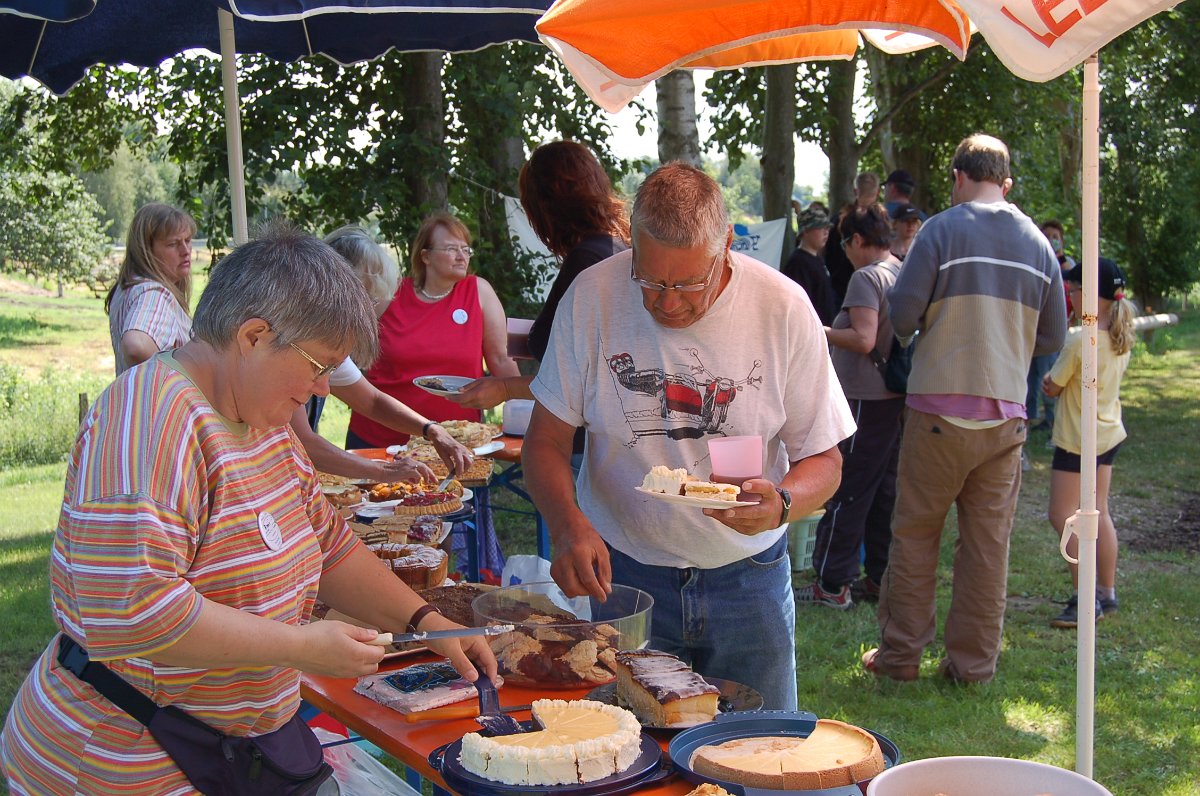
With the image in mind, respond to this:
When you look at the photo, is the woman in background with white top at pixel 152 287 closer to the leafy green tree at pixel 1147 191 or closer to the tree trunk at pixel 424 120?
the tree trunk at pixel 424 120

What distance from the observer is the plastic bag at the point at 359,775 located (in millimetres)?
2816

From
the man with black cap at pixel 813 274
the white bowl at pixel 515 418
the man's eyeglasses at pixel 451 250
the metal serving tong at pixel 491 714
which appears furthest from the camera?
the man with black cap at pixel 813 274

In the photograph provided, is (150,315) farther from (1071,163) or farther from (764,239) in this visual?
(1071,163)

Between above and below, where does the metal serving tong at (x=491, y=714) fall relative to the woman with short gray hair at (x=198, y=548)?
below

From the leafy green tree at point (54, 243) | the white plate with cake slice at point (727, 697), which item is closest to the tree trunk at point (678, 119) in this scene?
the white plate with cake slice at point (727, 697)

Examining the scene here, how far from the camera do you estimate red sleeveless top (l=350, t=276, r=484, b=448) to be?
16.0 ft

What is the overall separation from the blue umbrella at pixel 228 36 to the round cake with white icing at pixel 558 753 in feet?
6.95

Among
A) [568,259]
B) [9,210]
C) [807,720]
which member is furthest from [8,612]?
[9,210]

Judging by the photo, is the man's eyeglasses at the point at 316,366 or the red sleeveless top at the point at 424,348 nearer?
the man's eyeglasses at the point at 316,366

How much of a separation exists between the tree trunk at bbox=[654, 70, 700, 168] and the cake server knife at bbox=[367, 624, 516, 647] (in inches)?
216

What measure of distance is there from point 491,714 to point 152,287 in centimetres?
263

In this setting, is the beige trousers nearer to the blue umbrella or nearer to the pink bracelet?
the blue umbrella

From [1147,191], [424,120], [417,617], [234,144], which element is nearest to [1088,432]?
[417,617]

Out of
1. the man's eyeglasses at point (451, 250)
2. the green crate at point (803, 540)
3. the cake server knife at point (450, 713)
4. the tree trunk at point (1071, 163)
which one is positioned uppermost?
the tree trunk at point (1071, 163)
